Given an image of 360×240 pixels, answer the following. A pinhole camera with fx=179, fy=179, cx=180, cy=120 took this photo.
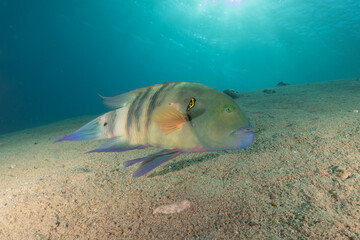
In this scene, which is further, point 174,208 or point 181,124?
point 174,208

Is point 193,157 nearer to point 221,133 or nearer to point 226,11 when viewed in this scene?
point 221,133

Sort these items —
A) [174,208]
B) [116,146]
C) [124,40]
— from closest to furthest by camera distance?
1. [116,146]
2. [174,208]
3. [124,40]

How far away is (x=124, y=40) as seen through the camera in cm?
5825

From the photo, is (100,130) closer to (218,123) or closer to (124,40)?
(218,123)

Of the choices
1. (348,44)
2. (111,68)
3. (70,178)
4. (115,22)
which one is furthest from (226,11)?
(111,68)

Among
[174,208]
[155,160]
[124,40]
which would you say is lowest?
[174,208]

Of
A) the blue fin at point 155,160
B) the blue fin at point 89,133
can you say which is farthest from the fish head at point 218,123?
the blue fin at point 89,133

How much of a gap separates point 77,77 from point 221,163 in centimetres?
8035

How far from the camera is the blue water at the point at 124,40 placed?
1345 inches

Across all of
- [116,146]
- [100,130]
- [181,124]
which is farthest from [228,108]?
[100,130]

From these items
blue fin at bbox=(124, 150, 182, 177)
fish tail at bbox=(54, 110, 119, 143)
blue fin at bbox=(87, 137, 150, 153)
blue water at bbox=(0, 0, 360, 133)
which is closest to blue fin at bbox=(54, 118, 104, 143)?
fish tail at bbox=(54, 110, 119, 143)

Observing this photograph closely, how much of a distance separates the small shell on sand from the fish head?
2.32 feet

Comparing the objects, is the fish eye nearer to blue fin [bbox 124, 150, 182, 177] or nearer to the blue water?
blue fin [bbox 124, 150, 182, 177]

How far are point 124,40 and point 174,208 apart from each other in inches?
2575
